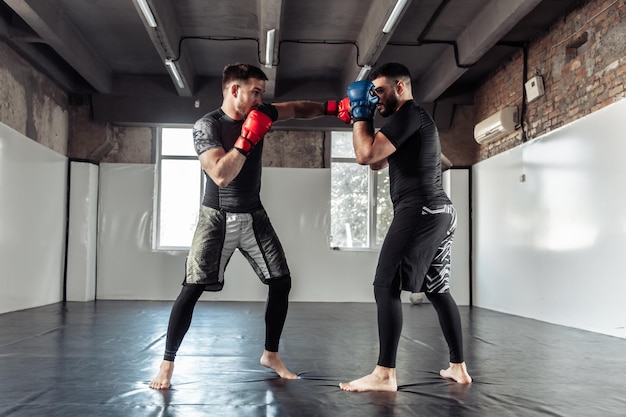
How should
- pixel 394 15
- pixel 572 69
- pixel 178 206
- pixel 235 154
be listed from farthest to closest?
pixel 178 206 → pixel 572 69 → pixel 394 15 → pixel 235 154

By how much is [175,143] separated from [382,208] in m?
3.21

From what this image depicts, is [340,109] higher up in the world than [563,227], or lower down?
higher up

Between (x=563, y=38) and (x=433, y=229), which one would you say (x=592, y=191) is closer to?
(x=563, y=38)

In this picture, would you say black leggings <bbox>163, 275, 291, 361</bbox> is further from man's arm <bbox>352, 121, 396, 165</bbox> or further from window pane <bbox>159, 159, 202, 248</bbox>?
window pane <bbox>159, 159, 202, 248</bbox>

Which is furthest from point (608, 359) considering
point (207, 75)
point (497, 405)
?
point (207, 75)

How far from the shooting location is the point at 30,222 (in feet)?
22.0

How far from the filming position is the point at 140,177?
8211 mm

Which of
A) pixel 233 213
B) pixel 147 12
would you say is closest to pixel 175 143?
pixel 147 12

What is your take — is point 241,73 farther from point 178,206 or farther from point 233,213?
point 178,206

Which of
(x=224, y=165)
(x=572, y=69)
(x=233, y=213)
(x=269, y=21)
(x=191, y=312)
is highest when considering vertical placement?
(x=269, y=21)

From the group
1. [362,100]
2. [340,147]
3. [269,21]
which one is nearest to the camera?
[362,100]

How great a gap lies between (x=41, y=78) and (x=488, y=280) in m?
6.20

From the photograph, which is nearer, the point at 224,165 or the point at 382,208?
the point at 224,165

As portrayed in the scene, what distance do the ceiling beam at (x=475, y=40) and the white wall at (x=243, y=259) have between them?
1.47 meters
